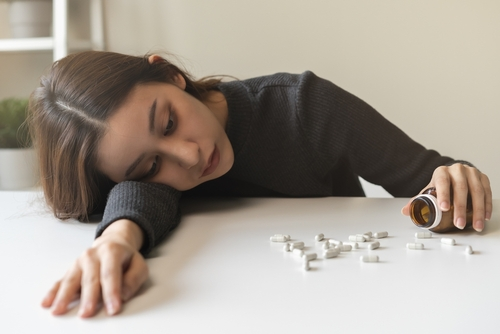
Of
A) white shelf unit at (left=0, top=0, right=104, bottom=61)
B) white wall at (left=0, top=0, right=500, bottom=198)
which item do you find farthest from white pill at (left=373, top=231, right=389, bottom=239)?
white shelf unit at (left=0, top=0, right=104, bottom=61)

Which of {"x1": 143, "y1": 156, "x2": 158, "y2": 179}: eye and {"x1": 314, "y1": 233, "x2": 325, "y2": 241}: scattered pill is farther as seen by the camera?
{"x1": 143, "y1": 156, "x2": 158, "y2": 179}: eye

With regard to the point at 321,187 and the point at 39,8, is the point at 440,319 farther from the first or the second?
the point at 39,8

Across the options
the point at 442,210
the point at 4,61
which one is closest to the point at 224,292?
the point at 442,210

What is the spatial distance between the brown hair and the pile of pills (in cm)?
41

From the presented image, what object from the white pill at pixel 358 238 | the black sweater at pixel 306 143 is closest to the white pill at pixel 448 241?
the white pill at pixel 358 238

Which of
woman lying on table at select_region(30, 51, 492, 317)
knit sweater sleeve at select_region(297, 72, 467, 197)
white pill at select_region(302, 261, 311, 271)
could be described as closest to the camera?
white pill at select_region(302, 261, 311, 271)

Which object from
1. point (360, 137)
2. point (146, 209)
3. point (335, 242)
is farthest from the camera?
point (360, 137)

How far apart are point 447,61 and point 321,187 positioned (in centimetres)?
→ 112

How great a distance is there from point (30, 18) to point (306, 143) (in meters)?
1.59

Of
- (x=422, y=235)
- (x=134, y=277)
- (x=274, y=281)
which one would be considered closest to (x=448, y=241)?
(x=422, y=235)

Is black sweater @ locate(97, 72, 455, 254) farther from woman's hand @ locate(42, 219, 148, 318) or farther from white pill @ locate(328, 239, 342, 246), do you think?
woman's hand @ locate(42, 219, 148, 318)

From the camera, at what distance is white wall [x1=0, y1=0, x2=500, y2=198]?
2055 millimetres

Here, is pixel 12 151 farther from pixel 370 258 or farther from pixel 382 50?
pixel 370 258

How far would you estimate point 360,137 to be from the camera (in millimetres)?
1185
